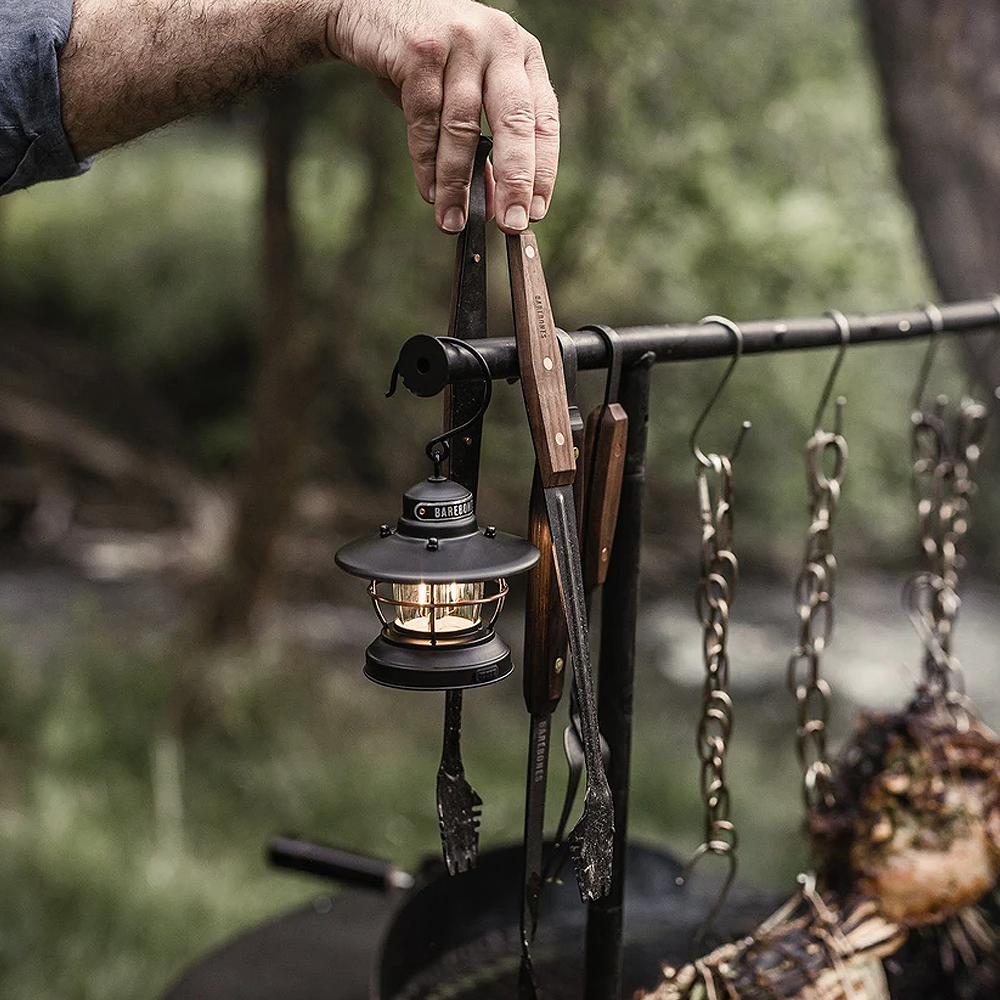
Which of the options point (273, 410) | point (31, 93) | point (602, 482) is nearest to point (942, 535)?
point (602, 482)

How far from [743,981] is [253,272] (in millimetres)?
5325

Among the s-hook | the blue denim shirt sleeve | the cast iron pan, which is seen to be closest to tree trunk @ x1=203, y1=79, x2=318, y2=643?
the cast iron pan

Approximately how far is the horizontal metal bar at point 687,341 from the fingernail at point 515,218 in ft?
0.35

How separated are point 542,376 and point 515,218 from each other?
15 centimetres

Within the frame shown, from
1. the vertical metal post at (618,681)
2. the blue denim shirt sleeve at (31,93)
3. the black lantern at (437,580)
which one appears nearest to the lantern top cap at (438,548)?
the black lantern at (437,580)

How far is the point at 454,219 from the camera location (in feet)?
3.79

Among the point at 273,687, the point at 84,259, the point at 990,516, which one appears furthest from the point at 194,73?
the point at 84,259

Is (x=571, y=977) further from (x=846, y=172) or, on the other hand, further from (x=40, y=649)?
(x=40, y=649)

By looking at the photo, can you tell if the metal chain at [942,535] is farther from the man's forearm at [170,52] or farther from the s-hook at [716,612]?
the man's forearm at [170,52]

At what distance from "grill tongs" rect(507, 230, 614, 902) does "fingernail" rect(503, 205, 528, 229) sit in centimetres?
1

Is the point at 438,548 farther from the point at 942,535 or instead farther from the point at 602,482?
the point at 942,535

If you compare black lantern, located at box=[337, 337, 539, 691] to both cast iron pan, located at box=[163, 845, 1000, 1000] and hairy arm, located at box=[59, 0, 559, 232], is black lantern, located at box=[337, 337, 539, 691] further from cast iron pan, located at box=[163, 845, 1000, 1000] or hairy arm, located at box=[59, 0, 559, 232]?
cast iron pan, located at box=[163, 845, 1000, 1000]

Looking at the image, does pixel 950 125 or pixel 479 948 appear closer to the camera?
pixel 479 948

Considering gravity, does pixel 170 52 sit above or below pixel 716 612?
above
